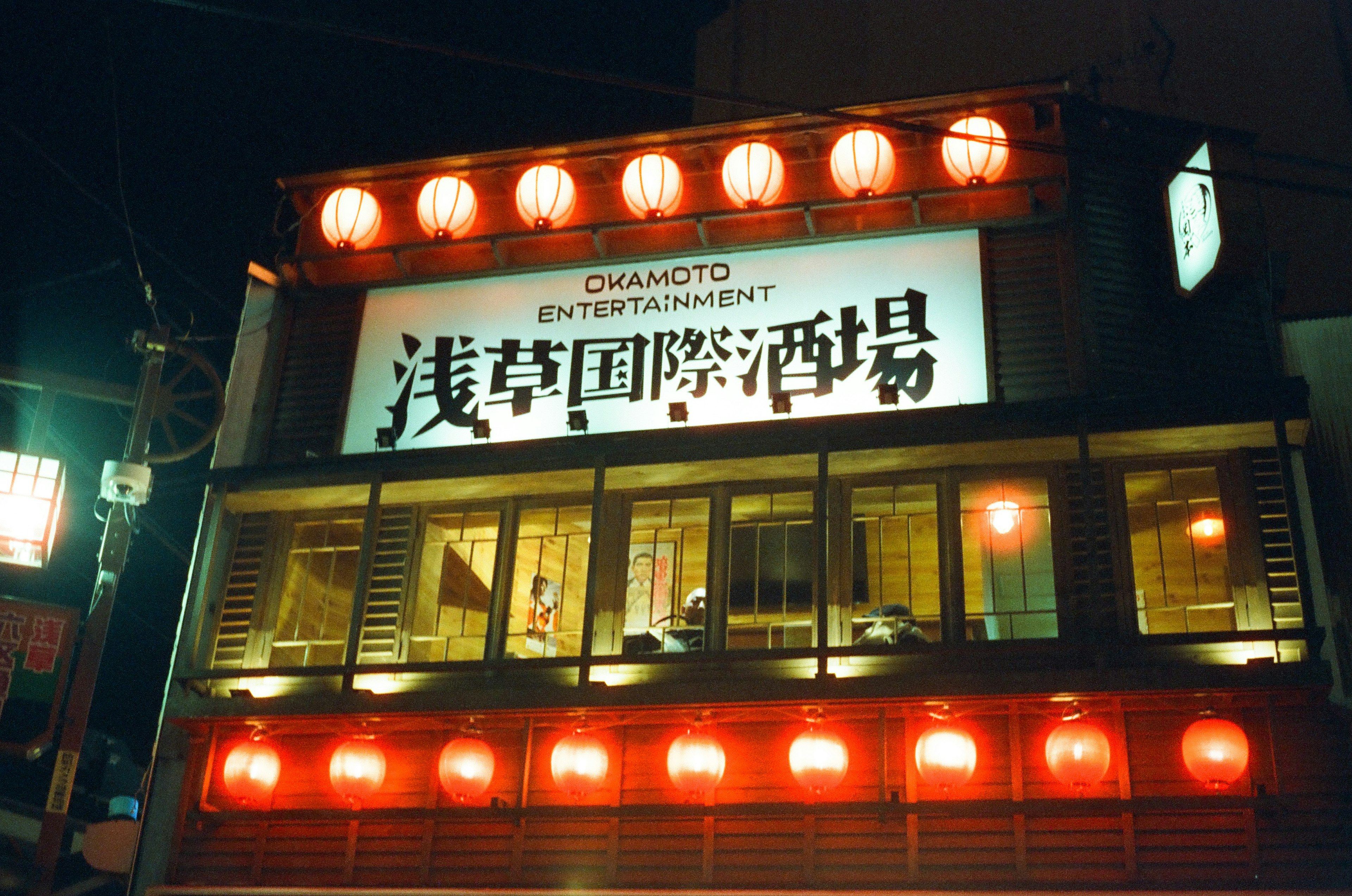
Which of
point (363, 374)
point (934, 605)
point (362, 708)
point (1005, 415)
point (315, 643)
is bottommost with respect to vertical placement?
point (362, 708)

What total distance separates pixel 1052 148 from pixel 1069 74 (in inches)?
268

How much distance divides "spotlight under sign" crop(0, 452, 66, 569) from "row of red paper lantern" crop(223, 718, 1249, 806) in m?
3.15

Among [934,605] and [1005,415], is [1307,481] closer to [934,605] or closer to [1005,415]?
[1005,415]

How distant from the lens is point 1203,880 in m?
10.1

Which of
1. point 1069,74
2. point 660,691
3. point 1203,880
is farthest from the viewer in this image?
point 1069,74

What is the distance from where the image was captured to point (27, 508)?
12781 millimetres

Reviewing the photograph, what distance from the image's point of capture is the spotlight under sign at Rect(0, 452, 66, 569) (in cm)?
1270

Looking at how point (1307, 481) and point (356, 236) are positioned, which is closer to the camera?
point (1307, 481)

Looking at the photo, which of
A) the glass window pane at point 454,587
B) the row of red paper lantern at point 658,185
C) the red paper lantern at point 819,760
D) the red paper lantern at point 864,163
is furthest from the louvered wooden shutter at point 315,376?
the red paper lantern at point 819,760

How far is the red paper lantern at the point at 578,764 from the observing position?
36.9ft

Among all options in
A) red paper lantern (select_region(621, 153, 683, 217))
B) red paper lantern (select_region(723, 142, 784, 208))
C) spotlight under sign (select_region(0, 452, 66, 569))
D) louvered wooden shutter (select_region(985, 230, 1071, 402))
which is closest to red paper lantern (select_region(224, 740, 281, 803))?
spotlight under sign (select_region(0, 452, 66, 569))

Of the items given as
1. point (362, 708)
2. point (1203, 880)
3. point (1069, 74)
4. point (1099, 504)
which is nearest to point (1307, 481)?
point (1099, 504)

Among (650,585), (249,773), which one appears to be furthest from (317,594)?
(650,585)

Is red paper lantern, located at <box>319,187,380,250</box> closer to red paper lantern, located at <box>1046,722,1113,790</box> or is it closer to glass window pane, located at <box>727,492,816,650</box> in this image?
glass window pane, located at <box>727,492,816,650</box>
